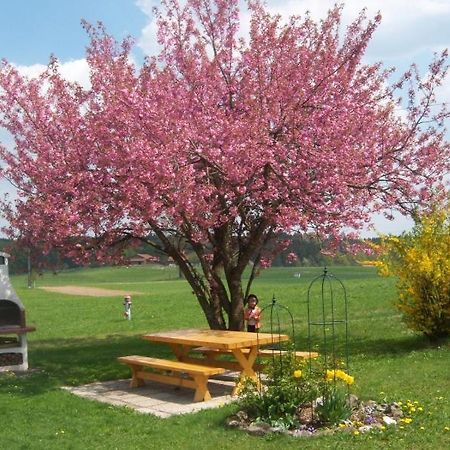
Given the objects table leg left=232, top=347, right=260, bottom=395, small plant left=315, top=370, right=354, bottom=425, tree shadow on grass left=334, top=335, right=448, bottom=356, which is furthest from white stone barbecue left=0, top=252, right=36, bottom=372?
small plant left=315, top=370, right=354, bottom=425

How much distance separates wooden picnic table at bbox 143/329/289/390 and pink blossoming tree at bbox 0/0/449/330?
1828 mm

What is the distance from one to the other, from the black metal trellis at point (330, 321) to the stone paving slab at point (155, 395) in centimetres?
144

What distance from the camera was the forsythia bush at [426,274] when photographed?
12.2 metres

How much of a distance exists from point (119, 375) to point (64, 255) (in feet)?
7.77

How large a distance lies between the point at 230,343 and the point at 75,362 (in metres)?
4.93

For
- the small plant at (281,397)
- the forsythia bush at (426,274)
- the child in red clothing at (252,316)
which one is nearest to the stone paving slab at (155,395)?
the small plant at (281,397)

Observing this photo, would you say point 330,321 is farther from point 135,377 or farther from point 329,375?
point 329,375

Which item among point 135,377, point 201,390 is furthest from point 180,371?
point 135,377

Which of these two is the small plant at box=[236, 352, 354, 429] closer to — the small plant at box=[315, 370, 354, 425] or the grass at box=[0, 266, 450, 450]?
the small plant at box=[315, 370, 354, 425]

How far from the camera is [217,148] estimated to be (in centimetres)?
1086

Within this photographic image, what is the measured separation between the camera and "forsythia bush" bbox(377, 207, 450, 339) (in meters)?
12.2

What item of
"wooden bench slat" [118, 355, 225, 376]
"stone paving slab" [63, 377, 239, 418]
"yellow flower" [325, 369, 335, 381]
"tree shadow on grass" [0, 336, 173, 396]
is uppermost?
"yellow flower" [325, 369, 335, 381]

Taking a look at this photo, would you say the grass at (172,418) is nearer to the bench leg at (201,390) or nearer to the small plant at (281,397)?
the small plant at (281,397)

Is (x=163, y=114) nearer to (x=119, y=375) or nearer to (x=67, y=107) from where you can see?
(x=67, y=107)
